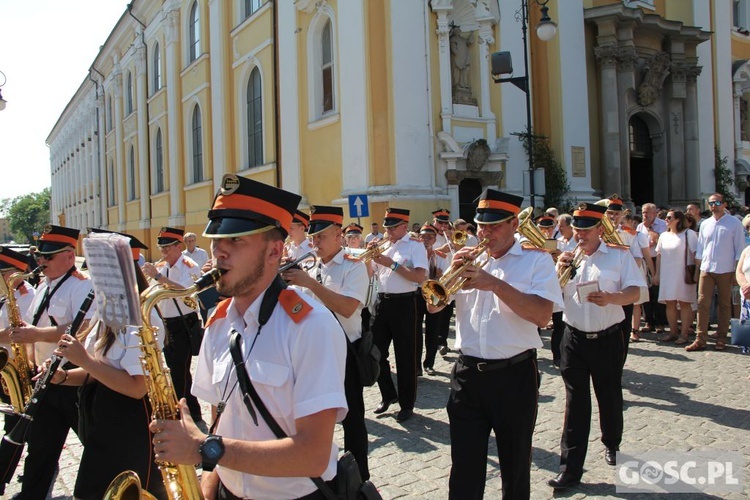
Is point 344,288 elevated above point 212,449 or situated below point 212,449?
above

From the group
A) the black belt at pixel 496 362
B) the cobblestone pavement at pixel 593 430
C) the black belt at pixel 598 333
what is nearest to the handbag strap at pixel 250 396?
the black belt at pixel 496 362

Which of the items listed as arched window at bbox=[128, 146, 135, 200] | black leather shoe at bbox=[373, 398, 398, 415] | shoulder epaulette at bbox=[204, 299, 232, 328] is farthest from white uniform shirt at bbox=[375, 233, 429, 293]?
arched window at bbox=[128, 146, 135, 200]

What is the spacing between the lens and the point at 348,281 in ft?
17.7

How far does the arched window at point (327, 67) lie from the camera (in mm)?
19016

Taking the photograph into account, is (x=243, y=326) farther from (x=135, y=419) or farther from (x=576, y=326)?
(x=576, y=326)

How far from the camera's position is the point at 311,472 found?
210 cm

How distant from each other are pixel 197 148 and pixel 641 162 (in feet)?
65.9

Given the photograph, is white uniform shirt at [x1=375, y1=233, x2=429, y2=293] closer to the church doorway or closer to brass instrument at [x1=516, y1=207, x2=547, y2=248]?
brass instrument at [x1=516, y1=207, x2=547, y2=248]

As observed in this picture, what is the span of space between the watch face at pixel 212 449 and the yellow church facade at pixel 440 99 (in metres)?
14.7

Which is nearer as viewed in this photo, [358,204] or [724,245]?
[724,245]

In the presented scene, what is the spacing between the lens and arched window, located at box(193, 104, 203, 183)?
93.7 feet

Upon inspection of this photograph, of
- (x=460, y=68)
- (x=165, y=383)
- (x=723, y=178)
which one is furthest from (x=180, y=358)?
(x=723, y=178)

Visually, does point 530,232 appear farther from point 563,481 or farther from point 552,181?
point 552,181

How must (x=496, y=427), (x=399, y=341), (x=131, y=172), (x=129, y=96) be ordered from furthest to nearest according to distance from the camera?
1. (x=131, y=172)
2. (x=129, y=96)
3. (x=399, y=341)
4. (x=496, y=427)
